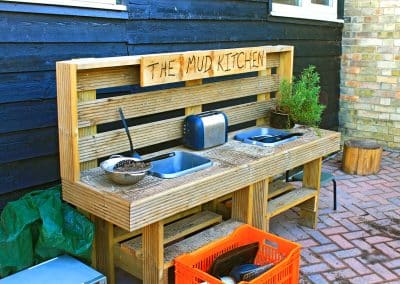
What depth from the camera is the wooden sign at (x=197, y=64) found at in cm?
291

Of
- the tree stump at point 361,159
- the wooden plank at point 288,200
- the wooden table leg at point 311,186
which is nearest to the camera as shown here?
the wooden plank at point 288,200

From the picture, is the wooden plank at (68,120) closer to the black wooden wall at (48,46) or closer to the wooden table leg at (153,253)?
the black wooden wall at (48,46)

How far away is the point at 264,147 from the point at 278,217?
100cm

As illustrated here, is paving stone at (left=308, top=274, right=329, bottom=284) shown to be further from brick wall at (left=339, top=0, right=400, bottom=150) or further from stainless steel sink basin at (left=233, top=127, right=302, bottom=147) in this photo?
brick wall at (left=339, top=0, right=400, bottom=150)

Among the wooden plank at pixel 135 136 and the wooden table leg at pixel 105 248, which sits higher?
the wooden plank at pixel 135 136

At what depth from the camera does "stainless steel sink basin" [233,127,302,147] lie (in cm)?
353

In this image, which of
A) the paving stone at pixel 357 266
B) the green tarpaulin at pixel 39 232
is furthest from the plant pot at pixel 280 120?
the green tarpaulin at pixel 39 232

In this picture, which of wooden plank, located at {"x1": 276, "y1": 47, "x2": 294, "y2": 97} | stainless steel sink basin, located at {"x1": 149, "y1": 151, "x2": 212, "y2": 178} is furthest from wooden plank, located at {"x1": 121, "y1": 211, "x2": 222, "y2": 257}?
wooden plank, located at {"x1": 276, "y1": 47, "x2": 294, "y2": 97}

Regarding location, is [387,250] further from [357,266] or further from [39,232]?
[39,232]

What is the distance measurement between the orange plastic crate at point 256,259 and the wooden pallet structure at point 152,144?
0.08 m

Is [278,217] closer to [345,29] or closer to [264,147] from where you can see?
[264,147]

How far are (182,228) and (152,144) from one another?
0.56m

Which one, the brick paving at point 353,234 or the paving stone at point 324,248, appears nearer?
the brick paving at point 353,234

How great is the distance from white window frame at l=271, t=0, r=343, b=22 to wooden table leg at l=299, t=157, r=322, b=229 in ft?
5.44
